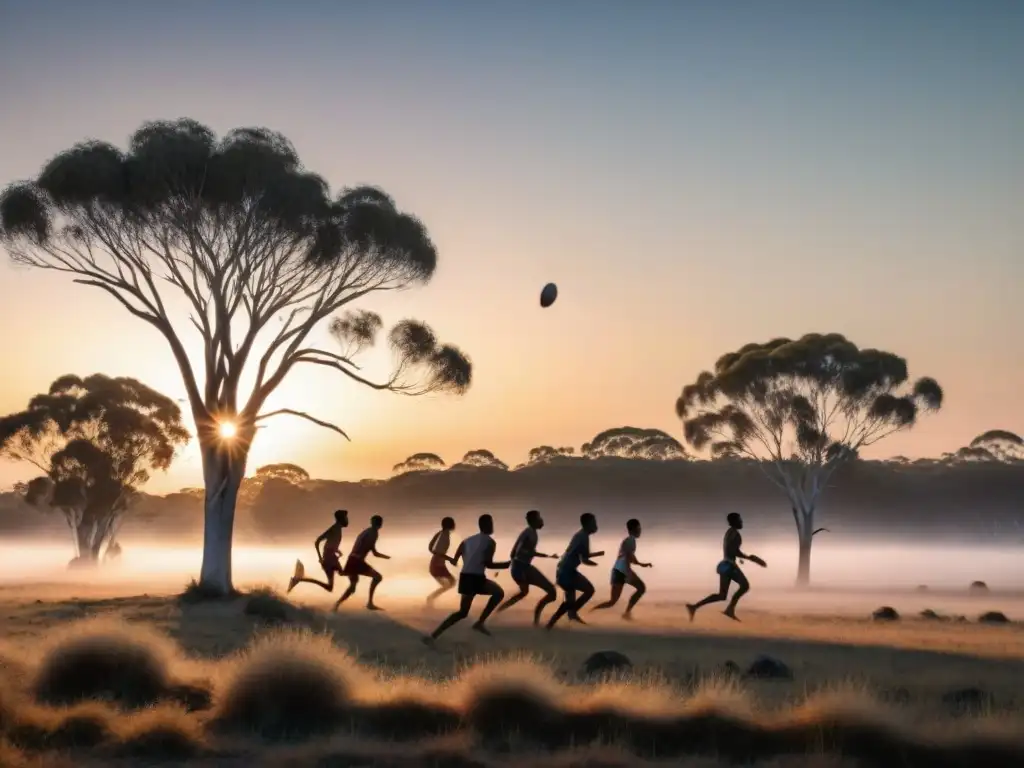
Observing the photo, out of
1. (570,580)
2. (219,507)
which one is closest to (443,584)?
(219,507)

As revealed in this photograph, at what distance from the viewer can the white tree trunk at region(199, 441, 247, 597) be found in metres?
28.2

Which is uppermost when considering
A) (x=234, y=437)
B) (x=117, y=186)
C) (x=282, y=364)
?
(x=117, y=186)

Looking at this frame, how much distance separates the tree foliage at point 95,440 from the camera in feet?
171

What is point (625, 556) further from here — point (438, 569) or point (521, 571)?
point (438, 569)

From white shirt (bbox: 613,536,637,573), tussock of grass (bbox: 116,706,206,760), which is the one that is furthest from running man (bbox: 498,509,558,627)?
tussock of grass (bbox: 116,706,206,760)

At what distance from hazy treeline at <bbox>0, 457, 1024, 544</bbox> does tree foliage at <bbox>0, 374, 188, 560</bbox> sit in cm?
4957

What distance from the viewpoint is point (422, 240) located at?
31484mm

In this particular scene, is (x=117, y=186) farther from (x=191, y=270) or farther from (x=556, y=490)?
(x=556, y=490)

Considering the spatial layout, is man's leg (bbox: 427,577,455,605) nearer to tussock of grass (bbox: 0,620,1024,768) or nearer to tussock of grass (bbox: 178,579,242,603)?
tussock of grass (bbox: 178,579,242,603)

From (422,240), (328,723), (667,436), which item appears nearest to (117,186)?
(422,240)

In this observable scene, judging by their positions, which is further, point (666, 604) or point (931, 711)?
point (666, 604)

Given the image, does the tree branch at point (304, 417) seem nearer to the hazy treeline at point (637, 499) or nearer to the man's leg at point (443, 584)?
the man's leg at point (443, 584)

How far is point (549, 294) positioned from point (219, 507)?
10.0 metres

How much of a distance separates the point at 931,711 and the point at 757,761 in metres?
2.81
